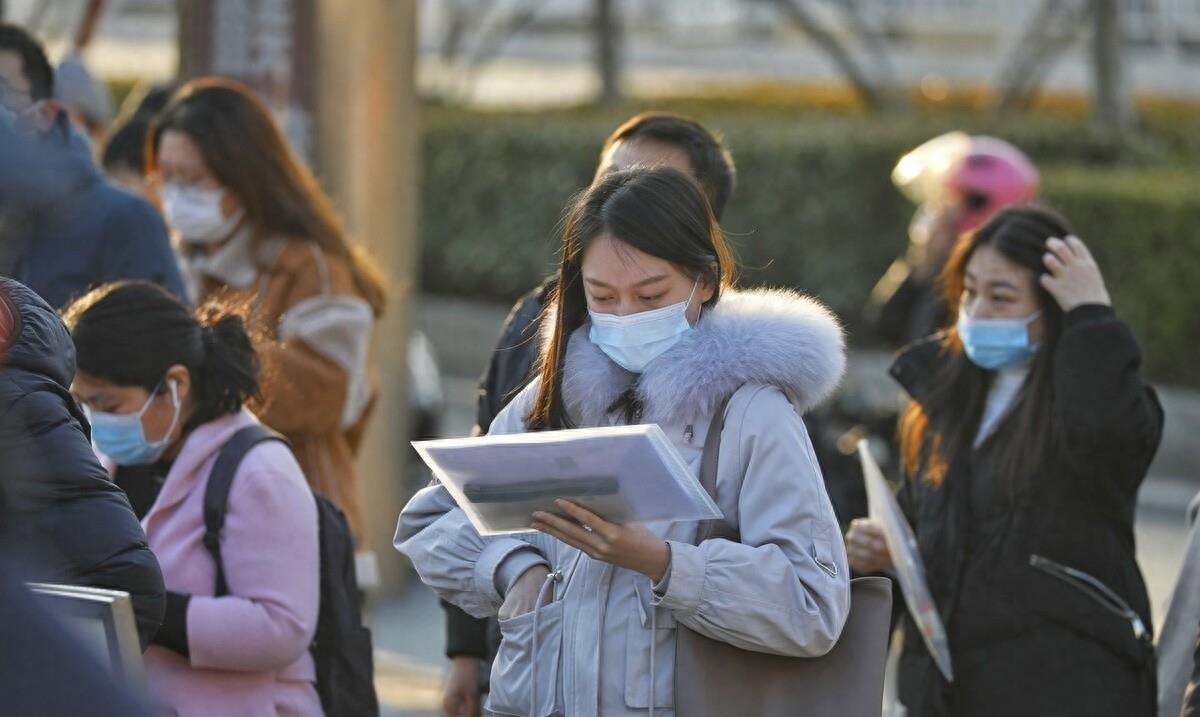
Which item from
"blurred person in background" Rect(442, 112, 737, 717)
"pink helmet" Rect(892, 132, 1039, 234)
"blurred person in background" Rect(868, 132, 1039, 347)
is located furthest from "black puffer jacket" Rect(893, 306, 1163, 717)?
"pink helmet" Rect(892, 132, 1039, 234)

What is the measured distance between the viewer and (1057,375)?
14.1 ft

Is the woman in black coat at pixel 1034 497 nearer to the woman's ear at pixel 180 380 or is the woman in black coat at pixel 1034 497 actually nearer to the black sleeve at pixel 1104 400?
the black sleeve at pixel 1104 400

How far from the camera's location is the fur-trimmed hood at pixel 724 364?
3.21 meters

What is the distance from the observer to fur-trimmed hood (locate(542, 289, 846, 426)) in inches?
126

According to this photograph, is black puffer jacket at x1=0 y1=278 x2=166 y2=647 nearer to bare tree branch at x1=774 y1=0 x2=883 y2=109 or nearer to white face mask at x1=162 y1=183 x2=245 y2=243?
white face mask at x1=162 y1=183 x2=245 y2=243

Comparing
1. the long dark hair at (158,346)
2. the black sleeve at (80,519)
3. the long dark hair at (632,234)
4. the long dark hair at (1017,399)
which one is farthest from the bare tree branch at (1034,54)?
the black sleeve at (80,519)

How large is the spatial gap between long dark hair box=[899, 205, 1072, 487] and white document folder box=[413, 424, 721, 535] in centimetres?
142

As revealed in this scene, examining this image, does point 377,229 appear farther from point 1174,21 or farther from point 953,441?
point 1174,21

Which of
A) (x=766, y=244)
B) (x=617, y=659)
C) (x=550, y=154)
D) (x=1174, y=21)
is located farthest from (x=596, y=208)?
(x=1174, y=21)

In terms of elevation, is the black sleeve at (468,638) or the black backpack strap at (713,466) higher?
the black backpack strap at (713,466)

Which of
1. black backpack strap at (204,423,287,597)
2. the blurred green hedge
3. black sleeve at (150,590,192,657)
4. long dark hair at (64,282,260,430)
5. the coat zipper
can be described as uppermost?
long dark hair at (64,282,260,430)

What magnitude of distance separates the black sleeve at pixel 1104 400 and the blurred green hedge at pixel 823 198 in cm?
567

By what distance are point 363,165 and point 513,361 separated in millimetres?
3701

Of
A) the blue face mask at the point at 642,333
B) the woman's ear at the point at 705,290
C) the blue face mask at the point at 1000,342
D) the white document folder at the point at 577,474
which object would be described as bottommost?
the blue face mask at the point at 1000,342
